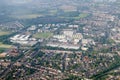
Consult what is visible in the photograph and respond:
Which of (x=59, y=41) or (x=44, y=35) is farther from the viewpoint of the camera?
(x=44, y=35)

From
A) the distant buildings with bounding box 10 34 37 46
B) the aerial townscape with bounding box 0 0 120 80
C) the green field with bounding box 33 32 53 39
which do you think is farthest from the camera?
the green field with bounding box 33 32 53 39

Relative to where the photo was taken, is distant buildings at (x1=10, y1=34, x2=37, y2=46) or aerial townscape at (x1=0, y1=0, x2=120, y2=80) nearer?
aerial townscape at (x1=0, y1=0, x2=120, y2=80)

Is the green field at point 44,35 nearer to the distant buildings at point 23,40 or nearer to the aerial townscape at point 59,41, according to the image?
the aerial townscape at point 59,41

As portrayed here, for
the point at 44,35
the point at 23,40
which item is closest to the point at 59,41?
the point at 44,35

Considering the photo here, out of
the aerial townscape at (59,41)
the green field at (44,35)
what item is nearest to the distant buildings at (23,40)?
the aerial townscape at (59,41)

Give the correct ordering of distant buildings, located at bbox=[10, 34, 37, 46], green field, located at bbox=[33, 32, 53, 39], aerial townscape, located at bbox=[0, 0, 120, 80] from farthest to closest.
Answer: green field, located at bbox=[33, 32, 53, 39] → distant buildings, located at bbox=[10, 34, 37, 46] → aerial townscape, located at bbox=[0, 0, 120, 80]

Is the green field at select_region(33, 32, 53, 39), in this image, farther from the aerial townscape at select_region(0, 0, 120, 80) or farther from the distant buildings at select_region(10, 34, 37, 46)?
the distant buildings at select_region(10, 34, 37, 46)

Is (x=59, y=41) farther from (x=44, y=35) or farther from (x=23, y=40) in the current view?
(x=23, y=40)

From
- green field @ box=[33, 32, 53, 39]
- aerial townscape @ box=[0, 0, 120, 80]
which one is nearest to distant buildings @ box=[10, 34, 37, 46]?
aerial townscape @ box=[0, 0, 120, 80]

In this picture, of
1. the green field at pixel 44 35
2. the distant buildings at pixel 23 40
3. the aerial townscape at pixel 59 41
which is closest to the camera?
the aerial townscape at pixel 59 41
